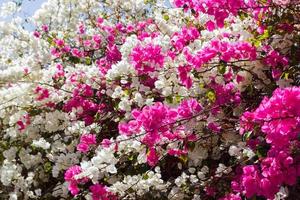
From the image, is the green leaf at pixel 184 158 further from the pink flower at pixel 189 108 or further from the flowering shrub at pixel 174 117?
the pink flower at pixel 189 108

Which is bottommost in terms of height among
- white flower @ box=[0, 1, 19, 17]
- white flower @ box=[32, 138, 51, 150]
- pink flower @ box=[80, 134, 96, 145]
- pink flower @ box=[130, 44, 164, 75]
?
pink flower @ box=[80, 134, 96, 145]

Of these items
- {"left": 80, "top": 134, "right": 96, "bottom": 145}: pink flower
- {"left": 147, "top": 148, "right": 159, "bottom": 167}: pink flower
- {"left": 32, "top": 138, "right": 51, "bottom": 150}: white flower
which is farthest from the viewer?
{"left": 32, "top": 138, "right": 51, "bottom": 150}: white flower

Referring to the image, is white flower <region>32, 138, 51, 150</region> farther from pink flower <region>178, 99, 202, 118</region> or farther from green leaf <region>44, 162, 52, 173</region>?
pink flower <region>178, 99, 202, 118</region>

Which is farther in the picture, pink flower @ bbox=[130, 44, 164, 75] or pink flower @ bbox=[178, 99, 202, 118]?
pink flower @ bbox=[130, 44, 164, 75]

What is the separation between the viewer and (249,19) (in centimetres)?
327

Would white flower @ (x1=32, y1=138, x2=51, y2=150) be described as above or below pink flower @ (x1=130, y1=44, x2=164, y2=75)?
below

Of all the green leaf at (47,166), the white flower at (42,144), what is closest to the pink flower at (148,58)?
the white flower at (42,144)

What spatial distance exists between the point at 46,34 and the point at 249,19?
3249mm

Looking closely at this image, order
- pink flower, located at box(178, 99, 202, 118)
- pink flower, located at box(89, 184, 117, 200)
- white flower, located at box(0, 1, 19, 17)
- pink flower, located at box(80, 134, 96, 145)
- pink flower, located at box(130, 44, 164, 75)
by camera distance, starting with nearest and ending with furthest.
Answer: pink flower, located at box(178, 99, 202, 118) < pink flower, located at box(89, 184, 117, 200) < pink flower, located at box(130, 44, 164, 75) < pink flower, located at box(80, 134, 96, 145) < white flower, located at box(0, 1, 19, 17)

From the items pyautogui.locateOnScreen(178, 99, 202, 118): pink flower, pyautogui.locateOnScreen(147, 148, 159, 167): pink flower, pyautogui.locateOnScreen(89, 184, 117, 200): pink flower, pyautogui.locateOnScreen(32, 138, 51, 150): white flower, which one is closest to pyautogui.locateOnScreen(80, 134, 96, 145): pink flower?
pyautogui.locateOnScreen(32, 138, 51, 150): white flower

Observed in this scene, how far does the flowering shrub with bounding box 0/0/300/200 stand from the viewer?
108 inches

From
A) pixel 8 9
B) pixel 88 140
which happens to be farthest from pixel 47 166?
pixel 8 9

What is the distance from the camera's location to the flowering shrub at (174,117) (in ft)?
8.98

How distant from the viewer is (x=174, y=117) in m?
2.88
